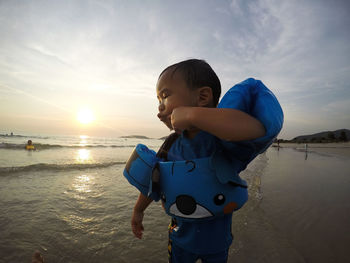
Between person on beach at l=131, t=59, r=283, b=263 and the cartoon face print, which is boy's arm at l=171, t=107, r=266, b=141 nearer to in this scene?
person on beach at l=131, t=59, r=283, b=263

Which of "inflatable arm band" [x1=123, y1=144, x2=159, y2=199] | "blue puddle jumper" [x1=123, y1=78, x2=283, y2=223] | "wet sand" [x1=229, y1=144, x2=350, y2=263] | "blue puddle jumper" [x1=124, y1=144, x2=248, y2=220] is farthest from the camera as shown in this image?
"wet sand" [x1=229, y1=144, x2=350, y2=263]

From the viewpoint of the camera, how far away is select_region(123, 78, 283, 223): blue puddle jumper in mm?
924

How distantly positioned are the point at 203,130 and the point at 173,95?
0.36m

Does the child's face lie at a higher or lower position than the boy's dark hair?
lower

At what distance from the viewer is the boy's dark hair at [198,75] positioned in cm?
119

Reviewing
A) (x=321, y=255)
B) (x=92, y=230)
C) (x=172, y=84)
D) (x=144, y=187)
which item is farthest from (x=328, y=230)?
(x=92, y=230)

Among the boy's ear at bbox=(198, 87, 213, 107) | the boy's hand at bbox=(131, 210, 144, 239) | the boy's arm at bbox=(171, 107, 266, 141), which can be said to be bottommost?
the boy's hand at bbox=(131, 210, 144, 239)

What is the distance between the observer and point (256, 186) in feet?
18.3

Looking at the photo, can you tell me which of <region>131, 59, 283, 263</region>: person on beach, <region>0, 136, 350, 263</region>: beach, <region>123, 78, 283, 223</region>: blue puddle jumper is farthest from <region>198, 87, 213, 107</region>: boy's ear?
<region>0, 136, 350, 263</region>: beach

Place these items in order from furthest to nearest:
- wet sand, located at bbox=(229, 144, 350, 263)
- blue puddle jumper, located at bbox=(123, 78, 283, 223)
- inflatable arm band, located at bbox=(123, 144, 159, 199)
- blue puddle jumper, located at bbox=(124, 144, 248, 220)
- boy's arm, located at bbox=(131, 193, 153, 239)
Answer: wet sand, located at bbox=(229, 144, 350, 263), boy's arm, located at bbox=(131, 193, 153, 239), inflatable arm band, located at bbox=(123, 144, 159, 199), blue puddle jumper, located at bbox=(124, 144, 248, 220), blue puddle jumper, located at bbox=(123, 78, 283, 223)

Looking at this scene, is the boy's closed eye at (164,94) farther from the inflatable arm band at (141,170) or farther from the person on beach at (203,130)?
the inflatable arm band at (141,170)

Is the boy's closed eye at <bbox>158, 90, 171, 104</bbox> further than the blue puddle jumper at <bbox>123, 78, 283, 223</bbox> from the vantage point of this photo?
Yes

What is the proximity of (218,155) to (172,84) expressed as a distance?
56 cm

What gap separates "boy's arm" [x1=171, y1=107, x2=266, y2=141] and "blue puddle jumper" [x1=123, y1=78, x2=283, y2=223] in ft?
0.19
